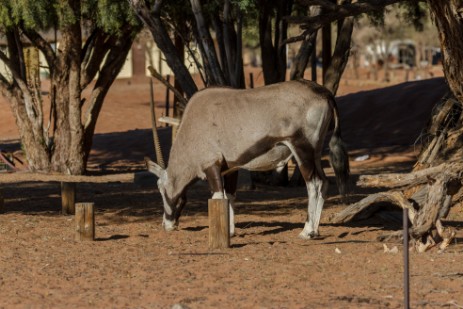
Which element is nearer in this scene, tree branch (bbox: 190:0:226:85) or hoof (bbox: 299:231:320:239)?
hoof (bbox: 299:231:320:239)

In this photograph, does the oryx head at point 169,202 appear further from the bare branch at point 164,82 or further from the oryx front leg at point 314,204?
the bare branch at point 164,82

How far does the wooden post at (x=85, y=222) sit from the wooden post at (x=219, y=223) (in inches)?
63.9

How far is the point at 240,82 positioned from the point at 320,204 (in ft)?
24.0

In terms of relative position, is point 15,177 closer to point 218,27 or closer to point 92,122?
point 92,122

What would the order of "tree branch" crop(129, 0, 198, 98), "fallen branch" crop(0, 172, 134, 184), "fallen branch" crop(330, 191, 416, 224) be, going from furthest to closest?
"fallen branch" crop(0, 172, 134, 184) < "tree branch" crop(129, 0, 198, 98) < "fallen branch" crop(330, 191, 416, 224)

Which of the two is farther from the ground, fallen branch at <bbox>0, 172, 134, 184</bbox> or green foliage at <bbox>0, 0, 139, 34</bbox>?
green foliage at <bbox>0, 0, 139, 34</bbox>

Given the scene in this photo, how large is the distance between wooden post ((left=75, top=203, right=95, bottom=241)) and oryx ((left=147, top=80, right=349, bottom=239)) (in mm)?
1383

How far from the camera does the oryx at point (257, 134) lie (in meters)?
12.2

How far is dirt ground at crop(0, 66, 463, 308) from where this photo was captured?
8.80 m

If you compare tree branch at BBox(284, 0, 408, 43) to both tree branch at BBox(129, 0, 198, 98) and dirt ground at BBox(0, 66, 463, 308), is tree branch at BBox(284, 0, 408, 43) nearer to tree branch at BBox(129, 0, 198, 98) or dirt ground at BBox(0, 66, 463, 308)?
dirt ground at BBox(0, 66, 463, 308)

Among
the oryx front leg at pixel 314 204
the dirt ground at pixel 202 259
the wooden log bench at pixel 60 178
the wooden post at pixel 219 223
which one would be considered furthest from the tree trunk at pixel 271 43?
the wooden post at pixel 219 223

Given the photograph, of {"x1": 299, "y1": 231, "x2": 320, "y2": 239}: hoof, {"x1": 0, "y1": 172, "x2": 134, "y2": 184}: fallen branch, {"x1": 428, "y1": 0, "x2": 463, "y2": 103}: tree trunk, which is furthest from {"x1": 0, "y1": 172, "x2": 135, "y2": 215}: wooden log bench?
{"x1": 428, "y1": 0, "x2": 463, "y2": 103}: tree trunk

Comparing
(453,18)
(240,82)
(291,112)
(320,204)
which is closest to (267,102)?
(291,112)

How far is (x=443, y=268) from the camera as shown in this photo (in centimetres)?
1012
